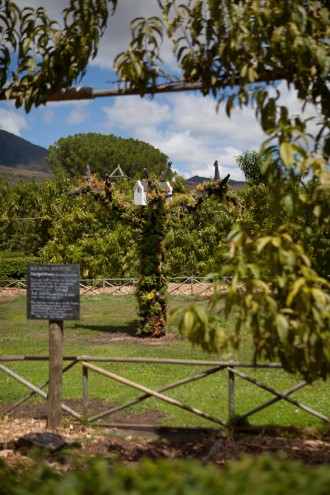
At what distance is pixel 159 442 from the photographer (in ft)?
23.0

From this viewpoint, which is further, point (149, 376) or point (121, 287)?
point (121, 287)

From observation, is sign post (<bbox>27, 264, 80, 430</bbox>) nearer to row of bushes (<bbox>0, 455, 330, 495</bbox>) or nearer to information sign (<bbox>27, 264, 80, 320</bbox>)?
information sign (<bbox>27, 264, 80, 320</bbox>)

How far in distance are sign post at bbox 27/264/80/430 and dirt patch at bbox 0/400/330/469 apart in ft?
1.55

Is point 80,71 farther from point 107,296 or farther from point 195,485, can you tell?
point 107,296

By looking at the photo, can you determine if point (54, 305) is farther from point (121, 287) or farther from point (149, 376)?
point (121, 287)

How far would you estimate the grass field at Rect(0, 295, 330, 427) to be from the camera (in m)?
8.79

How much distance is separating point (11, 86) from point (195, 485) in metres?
4.10

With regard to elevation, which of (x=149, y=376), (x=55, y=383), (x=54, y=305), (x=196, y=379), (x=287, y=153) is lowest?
(x=149, y=376)

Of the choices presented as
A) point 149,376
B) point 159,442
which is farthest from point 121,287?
point 159,442

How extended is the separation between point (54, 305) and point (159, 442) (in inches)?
89.1

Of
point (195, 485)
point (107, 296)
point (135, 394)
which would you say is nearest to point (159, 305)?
point (135, 394)

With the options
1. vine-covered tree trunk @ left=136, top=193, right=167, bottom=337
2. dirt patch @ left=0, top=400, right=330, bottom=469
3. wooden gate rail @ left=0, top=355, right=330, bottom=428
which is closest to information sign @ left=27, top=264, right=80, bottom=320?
wooden gate rail @ left=0, top=355, right=330, bottom=428

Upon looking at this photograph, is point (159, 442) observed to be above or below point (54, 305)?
below

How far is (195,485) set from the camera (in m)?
2.66
